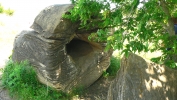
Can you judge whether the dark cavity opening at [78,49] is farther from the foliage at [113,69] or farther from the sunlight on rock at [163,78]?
the sunlight on rock at [163,78]

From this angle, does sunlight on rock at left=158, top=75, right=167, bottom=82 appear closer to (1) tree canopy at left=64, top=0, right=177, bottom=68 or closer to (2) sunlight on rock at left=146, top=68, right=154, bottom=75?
(2) sunlight on rock at left=146, top=68, right=154, bottom=75

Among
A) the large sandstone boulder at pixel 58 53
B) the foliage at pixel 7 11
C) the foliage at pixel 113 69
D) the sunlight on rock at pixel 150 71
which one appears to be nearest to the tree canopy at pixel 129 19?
the sunlight on rock at pixel 150 71

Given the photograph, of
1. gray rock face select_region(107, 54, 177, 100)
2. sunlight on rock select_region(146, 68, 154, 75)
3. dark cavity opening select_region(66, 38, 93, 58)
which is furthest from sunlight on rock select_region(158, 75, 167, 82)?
dark cavity opening select_region(66, 38, 93, 58)

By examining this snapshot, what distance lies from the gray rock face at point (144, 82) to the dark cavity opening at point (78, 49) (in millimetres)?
1804

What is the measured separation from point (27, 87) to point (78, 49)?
130 cm

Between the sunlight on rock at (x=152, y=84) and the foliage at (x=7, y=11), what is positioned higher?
the foliage at (x=7, y=11)

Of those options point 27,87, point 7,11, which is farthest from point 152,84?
point 7,11

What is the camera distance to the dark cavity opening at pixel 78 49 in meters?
5.06

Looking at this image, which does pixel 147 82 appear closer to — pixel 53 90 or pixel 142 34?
pixel 142 34

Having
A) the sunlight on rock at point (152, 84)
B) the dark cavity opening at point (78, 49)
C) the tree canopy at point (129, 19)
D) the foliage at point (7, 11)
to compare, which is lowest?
the sunlight on rock at point (152, 84)

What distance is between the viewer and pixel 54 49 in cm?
391

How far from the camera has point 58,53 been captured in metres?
3.99

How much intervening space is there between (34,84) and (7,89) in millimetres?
597

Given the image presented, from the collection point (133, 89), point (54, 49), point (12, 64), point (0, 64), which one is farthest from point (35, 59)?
point (0, 64)
